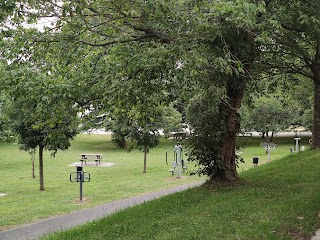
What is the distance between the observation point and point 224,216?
6105 mm

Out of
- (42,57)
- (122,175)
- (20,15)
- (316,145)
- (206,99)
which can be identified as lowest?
(122,175)

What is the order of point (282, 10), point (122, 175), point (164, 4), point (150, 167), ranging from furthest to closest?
point (150, 167), point (122, 175), point (282, 10), point (164, 4)

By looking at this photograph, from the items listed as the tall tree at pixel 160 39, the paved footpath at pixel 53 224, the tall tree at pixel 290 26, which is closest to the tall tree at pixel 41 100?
the tall tree at pixel 160 39

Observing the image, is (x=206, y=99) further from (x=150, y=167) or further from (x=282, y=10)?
(x=150, y=167)

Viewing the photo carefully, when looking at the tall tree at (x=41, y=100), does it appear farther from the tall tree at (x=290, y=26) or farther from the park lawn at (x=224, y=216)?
the tall tree at (x=290, y=26)

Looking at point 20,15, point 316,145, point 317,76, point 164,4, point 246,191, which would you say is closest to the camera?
point 164,4

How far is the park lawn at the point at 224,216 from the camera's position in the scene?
5.27 metres

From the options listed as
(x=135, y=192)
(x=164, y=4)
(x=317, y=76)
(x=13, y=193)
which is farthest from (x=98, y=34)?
(x=317, y=76)

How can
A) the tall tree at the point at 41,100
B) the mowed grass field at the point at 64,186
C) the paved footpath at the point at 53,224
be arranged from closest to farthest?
the tall tree at the point at 41,100 → the paved footpath at the point at 53,224 → the mowed grass field at the point at 64,186

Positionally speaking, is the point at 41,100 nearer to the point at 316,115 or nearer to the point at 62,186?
the point at 62,186

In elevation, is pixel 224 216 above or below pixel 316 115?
below

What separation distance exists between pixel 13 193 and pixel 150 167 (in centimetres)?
860

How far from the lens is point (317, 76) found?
1570 centimetres

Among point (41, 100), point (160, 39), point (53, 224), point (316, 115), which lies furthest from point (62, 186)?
point (316, 115)
